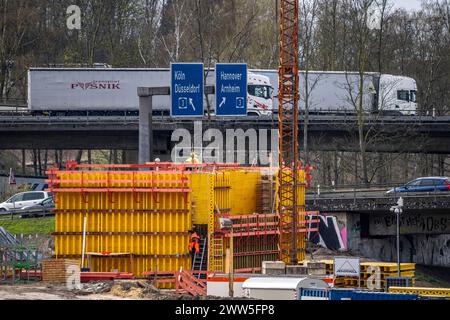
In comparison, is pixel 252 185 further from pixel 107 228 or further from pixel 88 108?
pixel 88 108

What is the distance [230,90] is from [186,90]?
2434mm

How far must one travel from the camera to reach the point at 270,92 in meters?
78.6

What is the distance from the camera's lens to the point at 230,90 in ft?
179

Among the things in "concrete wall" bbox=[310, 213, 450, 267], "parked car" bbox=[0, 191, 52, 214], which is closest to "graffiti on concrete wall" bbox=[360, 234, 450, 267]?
"concrete wall" bbox=[310, 213, 450, 267]

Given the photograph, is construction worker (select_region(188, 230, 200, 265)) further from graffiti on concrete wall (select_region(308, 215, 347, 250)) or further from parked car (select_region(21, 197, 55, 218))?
parked car (select_region(21, 197, 55, 218))

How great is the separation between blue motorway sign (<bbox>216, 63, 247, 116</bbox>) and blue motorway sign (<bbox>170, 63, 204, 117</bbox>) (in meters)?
1.64

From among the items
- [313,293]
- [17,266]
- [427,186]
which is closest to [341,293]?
[313,293]

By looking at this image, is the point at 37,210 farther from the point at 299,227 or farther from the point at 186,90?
the point at 299,227

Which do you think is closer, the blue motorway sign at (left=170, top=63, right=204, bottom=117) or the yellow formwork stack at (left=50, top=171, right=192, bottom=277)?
the yellow formwork stack at (left=50, top=171, right=192, bottom=277)

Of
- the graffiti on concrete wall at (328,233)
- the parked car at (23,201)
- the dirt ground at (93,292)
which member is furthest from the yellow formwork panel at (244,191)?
the parked car at (23,201)

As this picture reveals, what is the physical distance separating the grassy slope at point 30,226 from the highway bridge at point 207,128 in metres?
14.0

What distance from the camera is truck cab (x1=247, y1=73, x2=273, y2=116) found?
77438 mm
